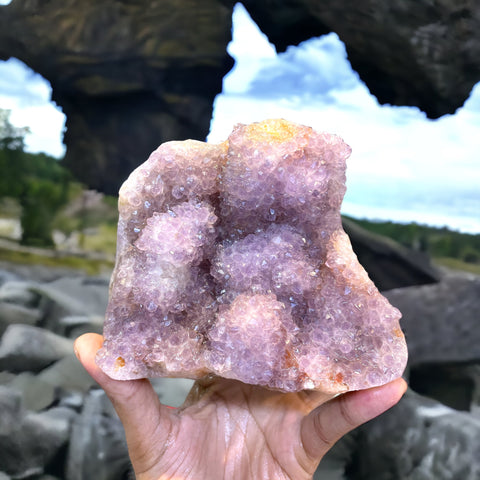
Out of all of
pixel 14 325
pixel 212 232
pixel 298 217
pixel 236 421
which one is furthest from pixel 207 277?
pixel 14 325

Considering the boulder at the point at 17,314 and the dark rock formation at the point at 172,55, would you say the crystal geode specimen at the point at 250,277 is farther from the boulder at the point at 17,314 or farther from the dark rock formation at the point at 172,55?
the boulder at the point at 17,314

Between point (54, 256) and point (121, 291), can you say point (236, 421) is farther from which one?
point (54, 256)

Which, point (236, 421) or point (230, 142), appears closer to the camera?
point (230, 142)

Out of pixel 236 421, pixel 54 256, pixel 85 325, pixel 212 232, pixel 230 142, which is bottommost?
pixel 85 325

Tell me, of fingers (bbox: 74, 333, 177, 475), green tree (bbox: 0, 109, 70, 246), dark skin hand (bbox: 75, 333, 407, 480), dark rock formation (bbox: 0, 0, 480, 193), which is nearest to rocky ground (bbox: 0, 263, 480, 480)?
green tree (bbox: 0, 109, 70, 246)

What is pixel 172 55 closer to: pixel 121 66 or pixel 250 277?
pixel 121 66

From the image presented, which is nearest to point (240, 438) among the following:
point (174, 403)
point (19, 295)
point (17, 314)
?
point (174, 403)
